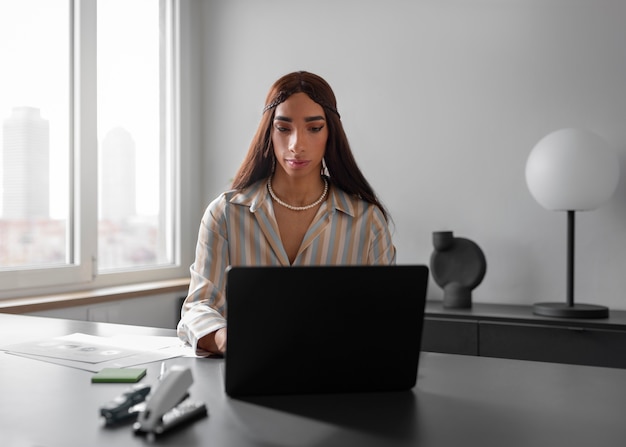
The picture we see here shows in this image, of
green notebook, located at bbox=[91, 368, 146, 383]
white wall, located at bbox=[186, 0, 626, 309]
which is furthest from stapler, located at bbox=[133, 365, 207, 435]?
white wall, located at bbox=[186, 0, 626, 309]

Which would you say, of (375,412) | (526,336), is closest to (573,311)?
(526,336)

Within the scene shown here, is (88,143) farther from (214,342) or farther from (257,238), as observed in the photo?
(214,342)

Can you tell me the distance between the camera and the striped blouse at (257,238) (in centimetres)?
176

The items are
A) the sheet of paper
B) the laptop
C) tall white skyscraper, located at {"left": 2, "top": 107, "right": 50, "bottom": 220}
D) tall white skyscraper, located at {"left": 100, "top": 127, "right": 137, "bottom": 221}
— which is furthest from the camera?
tall white skyscraper, located at {"left": 100, "top": 127, "right": 137, "bottom": 221}

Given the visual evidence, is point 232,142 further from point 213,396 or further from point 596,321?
point 213,396

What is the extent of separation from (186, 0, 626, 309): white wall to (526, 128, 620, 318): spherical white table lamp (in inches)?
13.6

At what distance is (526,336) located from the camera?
113 inches

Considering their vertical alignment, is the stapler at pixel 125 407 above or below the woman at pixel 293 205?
below

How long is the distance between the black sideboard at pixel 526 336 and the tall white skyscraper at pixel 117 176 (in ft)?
5.99

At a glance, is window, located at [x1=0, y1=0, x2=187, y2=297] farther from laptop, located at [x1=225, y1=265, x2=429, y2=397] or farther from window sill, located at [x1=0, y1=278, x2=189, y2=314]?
laptop, located at [x1=225, y1=265, x2=429, y2=397]

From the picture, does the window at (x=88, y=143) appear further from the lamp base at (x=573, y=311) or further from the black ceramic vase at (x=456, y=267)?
the lamp base at (x=573, y=311)

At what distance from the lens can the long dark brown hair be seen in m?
1.74

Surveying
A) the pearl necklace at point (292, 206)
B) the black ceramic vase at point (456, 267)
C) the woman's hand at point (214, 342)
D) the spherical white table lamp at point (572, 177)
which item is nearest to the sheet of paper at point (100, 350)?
the woman's hand at point (214, 342)

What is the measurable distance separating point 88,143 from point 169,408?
2.70 metres
